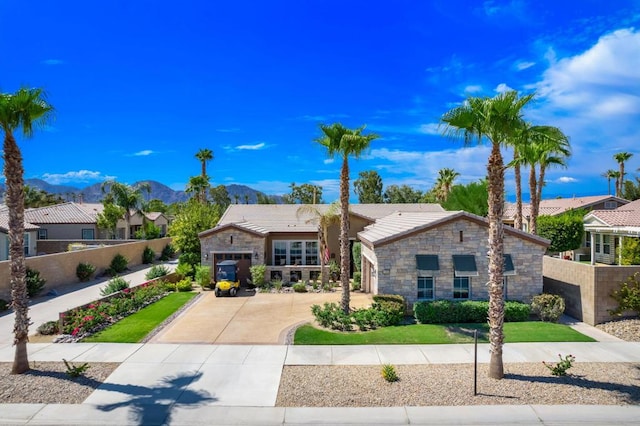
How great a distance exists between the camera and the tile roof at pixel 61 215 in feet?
149

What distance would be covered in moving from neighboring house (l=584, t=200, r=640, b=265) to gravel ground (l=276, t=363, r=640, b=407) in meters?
14.9

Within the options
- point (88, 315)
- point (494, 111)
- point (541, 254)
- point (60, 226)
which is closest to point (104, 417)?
point (88, 315)

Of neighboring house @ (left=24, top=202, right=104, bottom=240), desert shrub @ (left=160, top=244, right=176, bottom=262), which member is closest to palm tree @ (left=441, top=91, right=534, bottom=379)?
desert shrub @ (left=160, top=244, right=176, bottom=262)

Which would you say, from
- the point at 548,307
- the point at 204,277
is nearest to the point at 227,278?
the point at 204,277

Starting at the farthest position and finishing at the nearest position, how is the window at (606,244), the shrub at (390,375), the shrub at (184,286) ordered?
the window at (606,244), the shrub at (184,286), the shrub at (390,375)

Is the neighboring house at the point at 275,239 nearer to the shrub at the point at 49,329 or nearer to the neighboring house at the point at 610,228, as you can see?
→ the shrub at the point at 49,329

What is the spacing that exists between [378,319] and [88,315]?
11.8m

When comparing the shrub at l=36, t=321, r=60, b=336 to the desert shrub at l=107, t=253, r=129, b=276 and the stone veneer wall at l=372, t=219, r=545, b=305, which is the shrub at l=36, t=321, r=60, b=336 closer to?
the stone veneer wall at l=372, t=219, r=545, b=305

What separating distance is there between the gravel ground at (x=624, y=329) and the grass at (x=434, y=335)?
55.0 inches

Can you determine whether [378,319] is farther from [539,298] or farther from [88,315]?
[88,315]

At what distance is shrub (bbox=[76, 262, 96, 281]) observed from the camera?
2883 centimetres

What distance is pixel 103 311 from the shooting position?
59.7 feet

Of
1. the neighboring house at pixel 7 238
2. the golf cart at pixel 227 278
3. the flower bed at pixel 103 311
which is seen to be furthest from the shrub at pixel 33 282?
the golf cart at pixel 227 278

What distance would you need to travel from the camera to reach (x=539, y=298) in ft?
59.5
